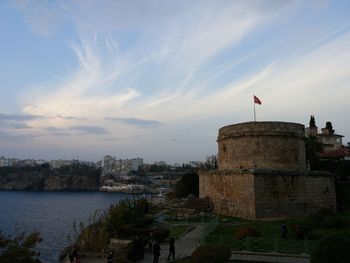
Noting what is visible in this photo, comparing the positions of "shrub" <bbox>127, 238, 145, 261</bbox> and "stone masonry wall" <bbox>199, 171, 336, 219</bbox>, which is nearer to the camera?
"shrub" <bbox>127, 238, 145, 261</bbox>

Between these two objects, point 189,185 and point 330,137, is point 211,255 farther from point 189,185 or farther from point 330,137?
point 330,137

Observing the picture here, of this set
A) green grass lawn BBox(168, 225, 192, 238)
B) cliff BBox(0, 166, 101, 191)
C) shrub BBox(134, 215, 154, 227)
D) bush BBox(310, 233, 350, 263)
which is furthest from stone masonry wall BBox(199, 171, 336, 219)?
cliff BBox(0, 166, 101, 191)

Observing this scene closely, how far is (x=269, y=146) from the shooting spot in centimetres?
2931

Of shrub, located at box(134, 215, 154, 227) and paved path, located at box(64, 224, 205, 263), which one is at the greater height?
shrub, located at box(134, 215, 154, 227)

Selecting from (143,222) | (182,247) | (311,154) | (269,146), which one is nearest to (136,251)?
(182,247)

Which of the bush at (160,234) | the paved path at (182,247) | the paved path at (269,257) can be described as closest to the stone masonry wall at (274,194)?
the paved path at (182,247)

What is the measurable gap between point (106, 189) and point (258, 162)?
441 feet

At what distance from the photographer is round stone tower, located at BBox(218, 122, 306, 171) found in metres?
29.2

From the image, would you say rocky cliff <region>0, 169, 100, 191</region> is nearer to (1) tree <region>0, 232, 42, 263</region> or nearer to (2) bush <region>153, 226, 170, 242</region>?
(2) bush <region>153, 226, 170, 242</region>

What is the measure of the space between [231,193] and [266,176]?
343 centimetres

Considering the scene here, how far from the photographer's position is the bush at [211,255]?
12.9 m

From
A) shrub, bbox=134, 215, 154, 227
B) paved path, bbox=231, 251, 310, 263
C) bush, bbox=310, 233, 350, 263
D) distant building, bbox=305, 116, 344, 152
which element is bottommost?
paved path, bbox=231, 251, 310, 263

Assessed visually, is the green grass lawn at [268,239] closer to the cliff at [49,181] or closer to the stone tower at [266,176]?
the stone tower at [266,176]

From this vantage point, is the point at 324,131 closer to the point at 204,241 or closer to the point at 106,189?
the point at 204,241
